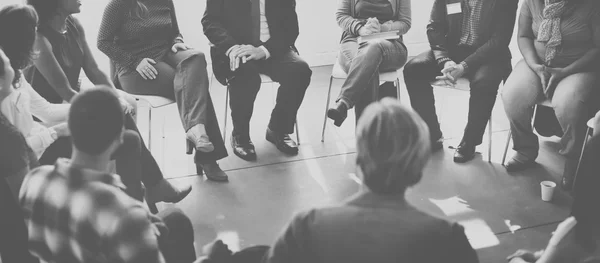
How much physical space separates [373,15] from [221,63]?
1.05 metres

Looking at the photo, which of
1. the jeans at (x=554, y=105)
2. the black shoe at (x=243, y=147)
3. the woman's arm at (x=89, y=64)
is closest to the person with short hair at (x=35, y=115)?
the woman's arm at (x=89, y=64)

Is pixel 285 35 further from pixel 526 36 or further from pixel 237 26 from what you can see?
pixel 526 36

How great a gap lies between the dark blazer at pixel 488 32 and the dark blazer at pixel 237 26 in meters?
0.95

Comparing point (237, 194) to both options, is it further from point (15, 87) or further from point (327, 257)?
point (327, 257)

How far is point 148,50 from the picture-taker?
3.60 metres

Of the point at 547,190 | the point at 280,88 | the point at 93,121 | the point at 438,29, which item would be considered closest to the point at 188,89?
the point at 280,88

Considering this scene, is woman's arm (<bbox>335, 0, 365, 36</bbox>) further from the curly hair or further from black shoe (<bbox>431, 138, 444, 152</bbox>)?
the curly hair

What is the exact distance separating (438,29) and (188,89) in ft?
5.29

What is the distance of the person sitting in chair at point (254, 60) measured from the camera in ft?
12.1

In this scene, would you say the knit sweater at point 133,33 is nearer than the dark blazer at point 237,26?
Yes

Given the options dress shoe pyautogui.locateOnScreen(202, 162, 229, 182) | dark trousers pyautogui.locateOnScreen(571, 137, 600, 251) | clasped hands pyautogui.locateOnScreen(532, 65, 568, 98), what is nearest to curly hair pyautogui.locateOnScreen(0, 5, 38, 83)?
dress shoe pyautogui.locateOnScreen(202, 162, 229, 182)

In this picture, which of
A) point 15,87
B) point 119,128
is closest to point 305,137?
point 15,87

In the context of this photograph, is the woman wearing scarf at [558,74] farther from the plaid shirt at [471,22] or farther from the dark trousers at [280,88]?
the dark trousers at [280,88]

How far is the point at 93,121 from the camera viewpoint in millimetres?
1551
